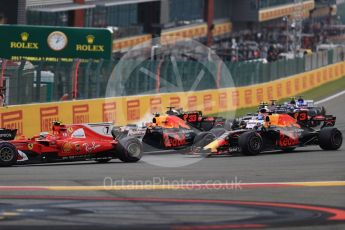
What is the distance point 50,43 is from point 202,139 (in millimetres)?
13433

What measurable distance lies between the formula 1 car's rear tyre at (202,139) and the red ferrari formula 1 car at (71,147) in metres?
2.12

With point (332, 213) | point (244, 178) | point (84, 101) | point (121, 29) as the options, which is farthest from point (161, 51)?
point (332, 213)

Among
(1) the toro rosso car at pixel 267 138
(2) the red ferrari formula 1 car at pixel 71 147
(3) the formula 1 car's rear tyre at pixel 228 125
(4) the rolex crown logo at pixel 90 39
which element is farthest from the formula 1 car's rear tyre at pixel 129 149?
(4) the rolex crown logo at pixel 90 39

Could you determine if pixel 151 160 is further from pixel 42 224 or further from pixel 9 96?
pixel 42 224

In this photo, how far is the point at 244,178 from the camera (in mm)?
14648

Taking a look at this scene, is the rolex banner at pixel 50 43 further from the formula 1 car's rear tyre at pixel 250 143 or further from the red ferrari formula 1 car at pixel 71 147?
the formula 1 car's rear tyre at pixel 250 143

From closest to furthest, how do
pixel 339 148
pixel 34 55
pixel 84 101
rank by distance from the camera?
pixel 339 148
pixel 84 101
pixel 34 55

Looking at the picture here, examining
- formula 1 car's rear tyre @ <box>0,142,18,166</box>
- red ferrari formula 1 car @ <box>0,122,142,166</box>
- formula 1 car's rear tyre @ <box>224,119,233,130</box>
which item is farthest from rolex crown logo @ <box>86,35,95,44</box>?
formula 1 car's rear tyre @ <box>0,142,18,166</box>

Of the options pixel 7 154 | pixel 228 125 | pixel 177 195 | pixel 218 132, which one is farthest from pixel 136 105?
pixel 177 195

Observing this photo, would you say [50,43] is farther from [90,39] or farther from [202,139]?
[202,139]

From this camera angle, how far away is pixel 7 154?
17219mm

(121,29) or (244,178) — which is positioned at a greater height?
(121,29)

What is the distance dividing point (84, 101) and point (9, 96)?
368 cm

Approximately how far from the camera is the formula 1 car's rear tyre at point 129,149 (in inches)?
734
